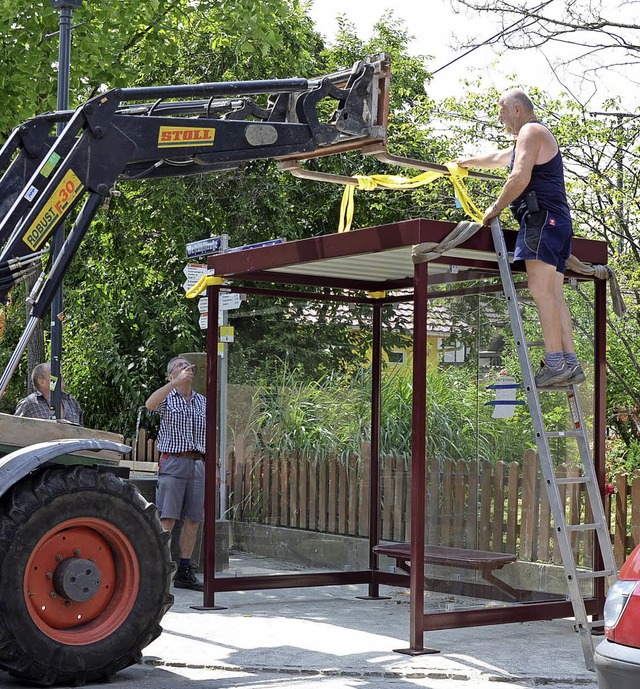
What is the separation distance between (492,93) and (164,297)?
7.37m

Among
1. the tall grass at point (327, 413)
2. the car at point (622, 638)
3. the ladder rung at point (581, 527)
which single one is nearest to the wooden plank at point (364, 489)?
the tall grass at point (327, 413)

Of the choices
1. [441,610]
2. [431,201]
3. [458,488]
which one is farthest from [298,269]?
[431,201]

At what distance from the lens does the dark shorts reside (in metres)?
7.45

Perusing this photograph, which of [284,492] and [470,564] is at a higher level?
[284,492]

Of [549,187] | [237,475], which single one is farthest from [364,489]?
[549,187]

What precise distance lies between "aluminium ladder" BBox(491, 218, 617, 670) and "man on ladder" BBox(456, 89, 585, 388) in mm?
143

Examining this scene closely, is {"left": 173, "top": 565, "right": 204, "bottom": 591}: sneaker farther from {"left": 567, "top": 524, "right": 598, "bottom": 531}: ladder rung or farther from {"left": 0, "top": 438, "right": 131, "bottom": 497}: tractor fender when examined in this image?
{"left": 567, "top": 524, "right": 598, "bottom": 531}: ladder rung

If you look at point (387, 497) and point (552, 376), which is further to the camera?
point (387, 497)

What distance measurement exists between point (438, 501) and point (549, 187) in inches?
88.4

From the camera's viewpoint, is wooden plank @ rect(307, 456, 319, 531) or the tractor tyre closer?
the tractor tyre

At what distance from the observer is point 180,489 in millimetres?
10320

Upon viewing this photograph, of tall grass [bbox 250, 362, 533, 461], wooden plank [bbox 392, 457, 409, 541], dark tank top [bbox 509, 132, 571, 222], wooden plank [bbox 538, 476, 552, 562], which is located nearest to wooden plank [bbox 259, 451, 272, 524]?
tall grass [bbox 250, 362, 533, 461]

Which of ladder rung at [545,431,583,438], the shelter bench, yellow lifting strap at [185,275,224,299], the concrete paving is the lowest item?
the concrete paving

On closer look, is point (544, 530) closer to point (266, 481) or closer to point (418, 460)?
point (418, 460)
